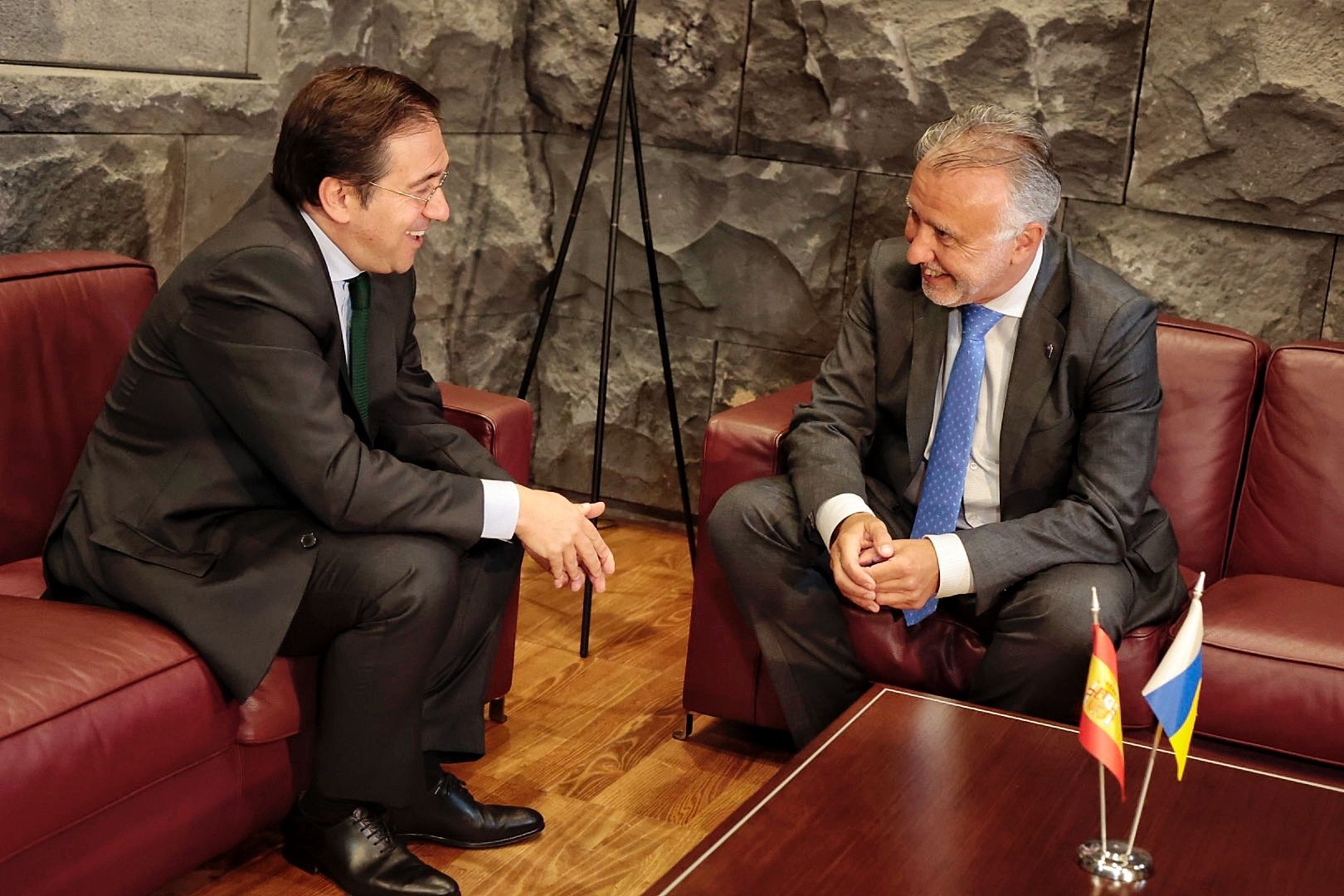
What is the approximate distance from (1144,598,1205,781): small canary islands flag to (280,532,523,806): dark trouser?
1036 mm

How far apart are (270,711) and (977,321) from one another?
132 centimetres

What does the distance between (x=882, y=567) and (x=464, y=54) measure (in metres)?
2.01

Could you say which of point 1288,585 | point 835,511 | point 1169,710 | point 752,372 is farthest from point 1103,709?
point 752,372

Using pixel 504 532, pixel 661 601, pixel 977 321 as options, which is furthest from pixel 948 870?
pixel 661 601

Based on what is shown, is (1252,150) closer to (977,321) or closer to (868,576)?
(977,321)

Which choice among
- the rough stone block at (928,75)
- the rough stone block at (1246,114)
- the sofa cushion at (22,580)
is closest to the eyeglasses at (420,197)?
the sofa cushion at (22,580)

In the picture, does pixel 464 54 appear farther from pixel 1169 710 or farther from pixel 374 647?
pixel 1169 710

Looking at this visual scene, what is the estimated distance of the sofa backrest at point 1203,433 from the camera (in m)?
2.69

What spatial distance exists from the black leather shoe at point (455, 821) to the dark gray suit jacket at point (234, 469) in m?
0.41

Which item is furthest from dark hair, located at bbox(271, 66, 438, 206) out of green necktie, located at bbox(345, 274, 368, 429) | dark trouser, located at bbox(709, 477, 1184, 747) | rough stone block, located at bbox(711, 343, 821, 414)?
rough stone block, located at bbox(711, 343, 821, 414)

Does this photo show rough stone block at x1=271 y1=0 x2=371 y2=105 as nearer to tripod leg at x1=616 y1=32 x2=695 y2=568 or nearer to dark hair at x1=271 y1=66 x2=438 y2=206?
tripod leg at x1=616 y1=32 x2=695 y2=568

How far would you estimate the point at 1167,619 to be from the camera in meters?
2.42

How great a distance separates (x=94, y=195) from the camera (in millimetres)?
2793

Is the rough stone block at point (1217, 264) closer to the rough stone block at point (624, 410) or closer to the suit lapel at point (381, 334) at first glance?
the rough stone block at point (624, 410)
